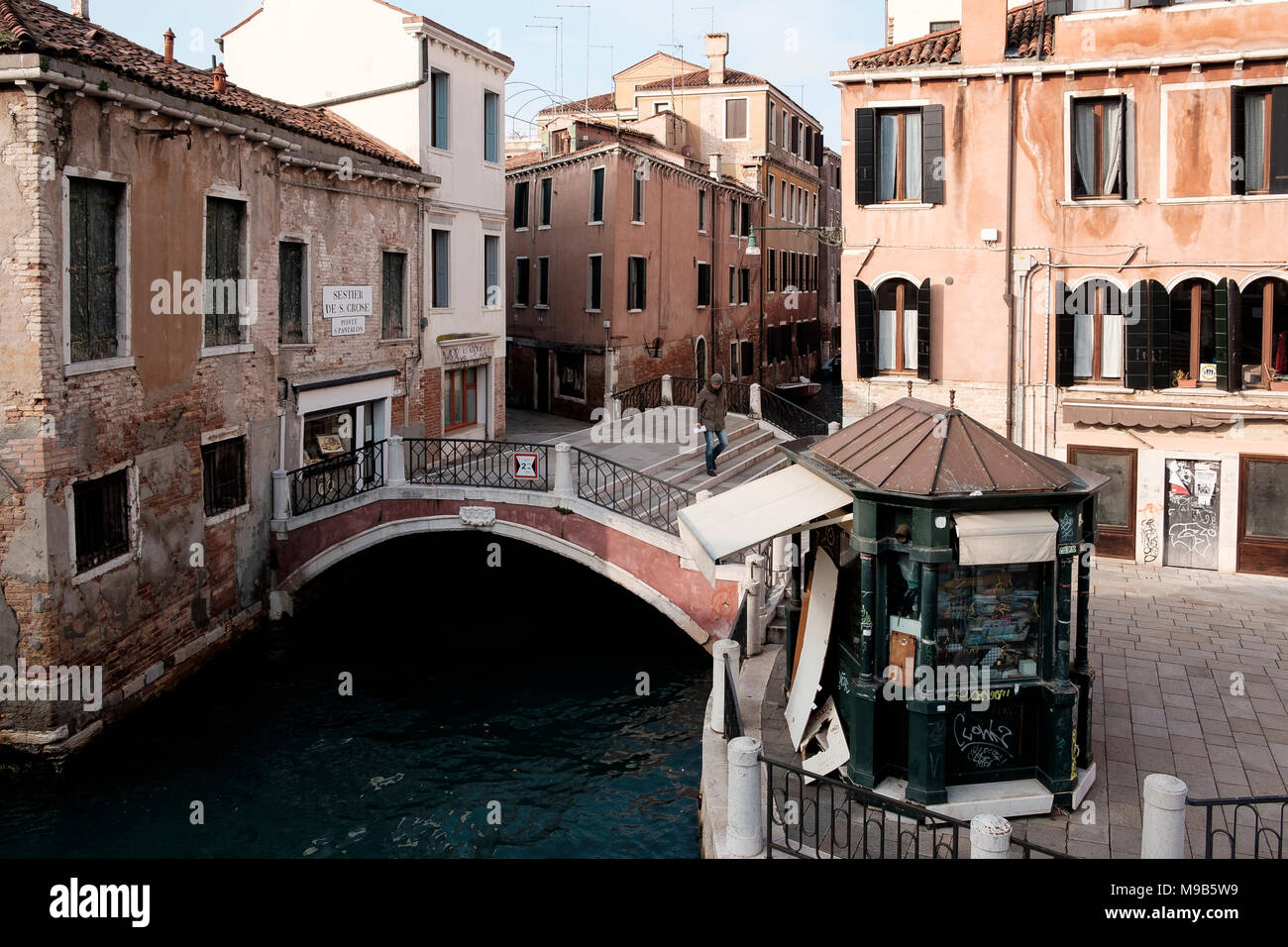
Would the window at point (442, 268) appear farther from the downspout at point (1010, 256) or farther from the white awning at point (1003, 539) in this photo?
the white awning at point (1003, 539)

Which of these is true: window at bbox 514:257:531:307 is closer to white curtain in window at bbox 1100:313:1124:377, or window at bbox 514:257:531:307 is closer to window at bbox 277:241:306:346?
window at bbox 277:241:306:346

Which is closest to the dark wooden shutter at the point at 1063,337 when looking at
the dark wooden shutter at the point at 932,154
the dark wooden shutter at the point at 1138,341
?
the dark wooden shutter at the point at 1138,341

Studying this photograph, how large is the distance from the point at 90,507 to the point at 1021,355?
1303 cm

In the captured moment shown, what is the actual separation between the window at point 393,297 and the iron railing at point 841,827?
13.5m

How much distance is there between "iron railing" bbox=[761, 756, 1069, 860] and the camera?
7.21m

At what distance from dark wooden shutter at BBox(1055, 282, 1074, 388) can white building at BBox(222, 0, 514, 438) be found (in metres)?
10.9

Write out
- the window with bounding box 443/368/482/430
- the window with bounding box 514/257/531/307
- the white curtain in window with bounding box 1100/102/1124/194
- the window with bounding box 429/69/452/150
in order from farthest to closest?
the window with bounding box 514/257/531/307 < the window with bounding box 443/368/482/430 < the window with bounding box 429/69/452/150 < the white curtain in window with bounding box 1100/102/1124/194

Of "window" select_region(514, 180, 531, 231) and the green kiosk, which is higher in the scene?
"window" select_region(514, 180, 531, 231)

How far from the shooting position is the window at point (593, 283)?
27.8 m

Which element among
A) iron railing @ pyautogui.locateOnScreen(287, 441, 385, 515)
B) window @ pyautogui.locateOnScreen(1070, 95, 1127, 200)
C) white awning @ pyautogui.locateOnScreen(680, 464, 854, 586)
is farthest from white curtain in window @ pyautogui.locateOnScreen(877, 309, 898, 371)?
white awning @ pyautogui.locateOnScreen(680, 464, 854, 586)

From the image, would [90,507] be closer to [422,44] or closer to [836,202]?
[422,44]

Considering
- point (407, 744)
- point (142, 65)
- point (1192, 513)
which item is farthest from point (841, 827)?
point (142, 65)

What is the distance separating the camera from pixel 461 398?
2238 centimetres
